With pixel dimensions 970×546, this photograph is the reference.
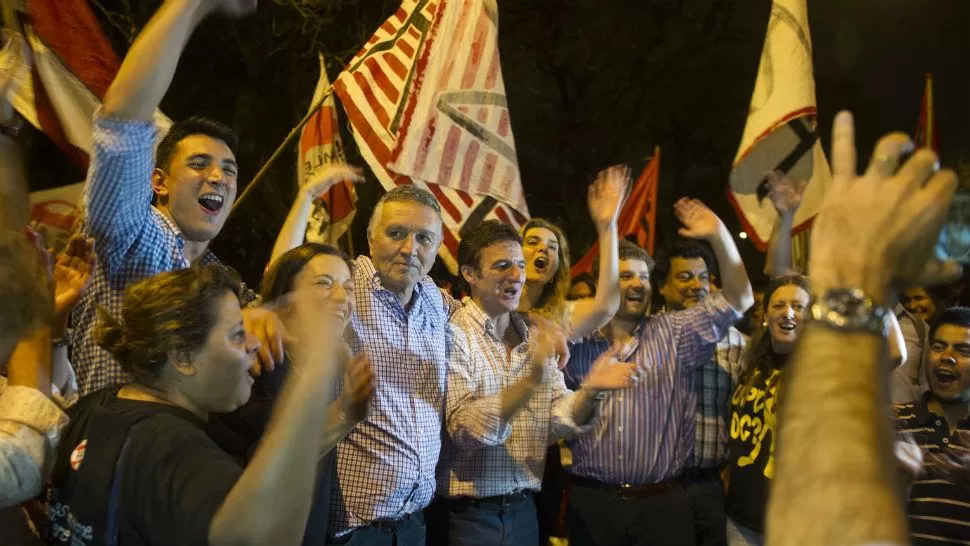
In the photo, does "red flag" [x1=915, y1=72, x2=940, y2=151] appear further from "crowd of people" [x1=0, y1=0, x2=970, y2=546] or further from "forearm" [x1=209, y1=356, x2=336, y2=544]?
"forearm" [x1=209, y1=356, x2=336, y2=544]

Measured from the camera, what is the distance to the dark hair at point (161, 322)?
2.05 m

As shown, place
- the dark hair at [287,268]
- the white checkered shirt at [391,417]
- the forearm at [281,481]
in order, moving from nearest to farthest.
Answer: the forearm at [281,481] → the dark hair at [287,268] → the white checkered shirt at [391,417]

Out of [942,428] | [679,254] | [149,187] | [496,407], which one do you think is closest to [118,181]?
[149,187]

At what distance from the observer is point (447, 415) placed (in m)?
3.85

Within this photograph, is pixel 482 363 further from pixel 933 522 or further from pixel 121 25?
pixel 121 25

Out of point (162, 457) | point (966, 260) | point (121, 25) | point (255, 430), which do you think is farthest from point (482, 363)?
point (121, 25)

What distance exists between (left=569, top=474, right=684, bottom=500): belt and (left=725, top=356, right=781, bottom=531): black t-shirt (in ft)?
1.04

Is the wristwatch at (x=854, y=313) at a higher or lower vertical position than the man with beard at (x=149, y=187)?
lower

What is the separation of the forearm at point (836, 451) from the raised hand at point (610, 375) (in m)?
2.77

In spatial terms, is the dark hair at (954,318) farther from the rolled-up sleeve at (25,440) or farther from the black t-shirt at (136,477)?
the rolled-up sleeve at (25,440)

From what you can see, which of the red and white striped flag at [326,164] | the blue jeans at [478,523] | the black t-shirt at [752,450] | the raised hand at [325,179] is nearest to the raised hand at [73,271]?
the raised hand at [325,179]

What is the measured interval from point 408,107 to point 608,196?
1.69 meters

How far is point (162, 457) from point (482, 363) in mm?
2374

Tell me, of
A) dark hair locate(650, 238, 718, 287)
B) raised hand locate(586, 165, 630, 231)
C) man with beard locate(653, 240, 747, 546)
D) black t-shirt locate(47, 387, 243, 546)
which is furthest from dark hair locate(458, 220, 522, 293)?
black t-shirt locate(47, 387, 243, 546)
